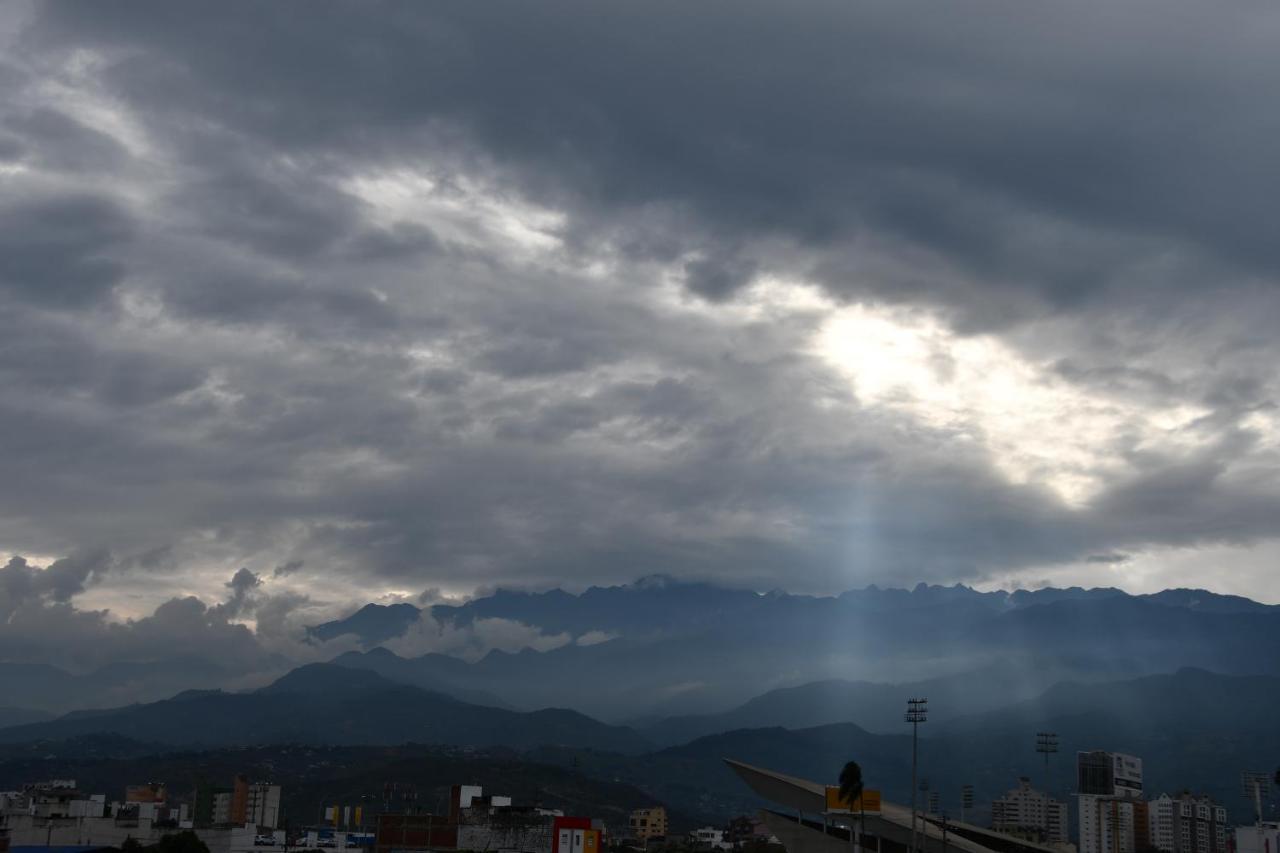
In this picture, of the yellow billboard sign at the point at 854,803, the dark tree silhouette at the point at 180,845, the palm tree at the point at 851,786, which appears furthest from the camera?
the yellow billboard sign at the point at 854,803

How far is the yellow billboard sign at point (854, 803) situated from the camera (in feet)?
539

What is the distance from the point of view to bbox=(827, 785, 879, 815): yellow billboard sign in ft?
539

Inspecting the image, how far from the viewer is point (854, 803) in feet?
538

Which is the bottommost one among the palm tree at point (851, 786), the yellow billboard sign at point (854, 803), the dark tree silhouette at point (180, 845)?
the dark tree silhouette at point (180, 845)

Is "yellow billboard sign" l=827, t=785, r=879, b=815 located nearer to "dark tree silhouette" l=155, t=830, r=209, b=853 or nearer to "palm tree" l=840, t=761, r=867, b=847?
"palm tree" l=840, t=761, r=867, b=847

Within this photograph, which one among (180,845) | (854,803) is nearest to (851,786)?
(854,803)

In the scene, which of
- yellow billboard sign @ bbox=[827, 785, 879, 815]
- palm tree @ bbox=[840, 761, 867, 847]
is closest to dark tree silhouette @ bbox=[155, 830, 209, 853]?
palm tree @ bbox=[840, 761, 867, 847]

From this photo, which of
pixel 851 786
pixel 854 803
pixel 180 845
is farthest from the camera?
pixel 854 803

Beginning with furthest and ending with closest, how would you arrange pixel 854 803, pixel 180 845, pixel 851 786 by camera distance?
pixel 854 803
pixel 851 786
pixel 180 845

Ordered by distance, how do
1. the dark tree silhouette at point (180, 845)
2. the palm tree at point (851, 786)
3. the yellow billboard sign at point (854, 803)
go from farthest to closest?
the yellow billboard sign at point (854, 803) → the palm tree at point (851, 786) → the dark tree silhouette at point (180, 845)

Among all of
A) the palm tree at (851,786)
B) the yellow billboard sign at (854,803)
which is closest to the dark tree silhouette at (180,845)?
the palm tree at (851,786)

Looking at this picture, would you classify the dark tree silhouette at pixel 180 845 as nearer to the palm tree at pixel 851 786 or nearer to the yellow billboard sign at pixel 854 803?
the palm tree at pixel 851 786

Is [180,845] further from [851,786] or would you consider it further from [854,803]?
[854,803]

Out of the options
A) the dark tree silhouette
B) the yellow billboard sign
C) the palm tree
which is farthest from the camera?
the yellow billboard sign
